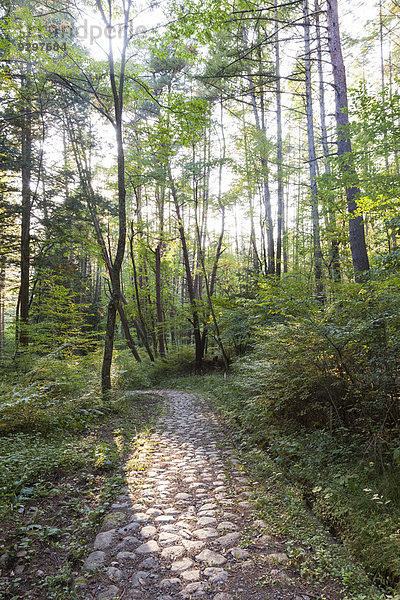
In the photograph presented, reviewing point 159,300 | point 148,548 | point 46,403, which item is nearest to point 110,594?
point 148,548

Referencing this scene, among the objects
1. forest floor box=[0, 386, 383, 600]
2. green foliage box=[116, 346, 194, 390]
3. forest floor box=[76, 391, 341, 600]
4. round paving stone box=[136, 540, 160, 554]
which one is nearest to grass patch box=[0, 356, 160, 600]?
forest floor box=[0, 386, 383, 600]

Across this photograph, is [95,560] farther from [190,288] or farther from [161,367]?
[161,367]

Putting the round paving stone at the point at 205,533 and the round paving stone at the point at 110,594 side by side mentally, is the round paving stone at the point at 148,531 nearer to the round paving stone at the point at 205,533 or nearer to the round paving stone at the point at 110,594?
the round paving stone at the point at 205,533

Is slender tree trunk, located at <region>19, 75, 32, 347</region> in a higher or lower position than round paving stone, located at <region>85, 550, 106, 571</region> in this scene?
higher

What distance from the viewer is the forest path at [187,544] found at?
7.41ft

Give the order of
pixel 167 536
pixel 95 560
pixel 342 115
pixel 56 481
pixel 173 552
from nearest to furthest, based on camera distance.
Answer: pixel 95 560
pixel 173 552
pixel 167 536
pixel 56 481
pixel 342 115

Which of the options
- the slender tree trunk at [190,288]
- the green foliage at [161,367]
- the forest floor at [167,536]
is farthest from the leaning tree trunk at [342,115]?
the green foliage at [161,367]

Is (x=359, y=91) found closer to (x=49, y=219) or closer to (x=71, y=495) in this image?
(x=71, y=495)

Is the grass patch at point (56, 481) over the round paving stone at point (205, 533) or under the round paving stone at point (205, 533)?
over

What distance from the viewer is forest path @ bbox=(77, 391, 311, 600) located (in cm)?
226

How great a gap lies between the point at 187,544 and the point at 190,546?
0.13 ft

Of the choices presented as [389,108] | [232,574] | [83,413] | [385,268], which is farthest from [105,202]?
[232,574]

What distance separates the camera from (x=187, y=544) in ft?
9.16

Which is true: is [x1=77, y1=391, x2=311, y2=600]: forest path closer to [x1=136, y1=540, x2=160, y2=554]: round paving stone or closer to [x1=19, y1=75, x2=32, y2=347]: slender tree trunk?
[x1=136, y1=540, x2=160, y2=554]: round paving stone
